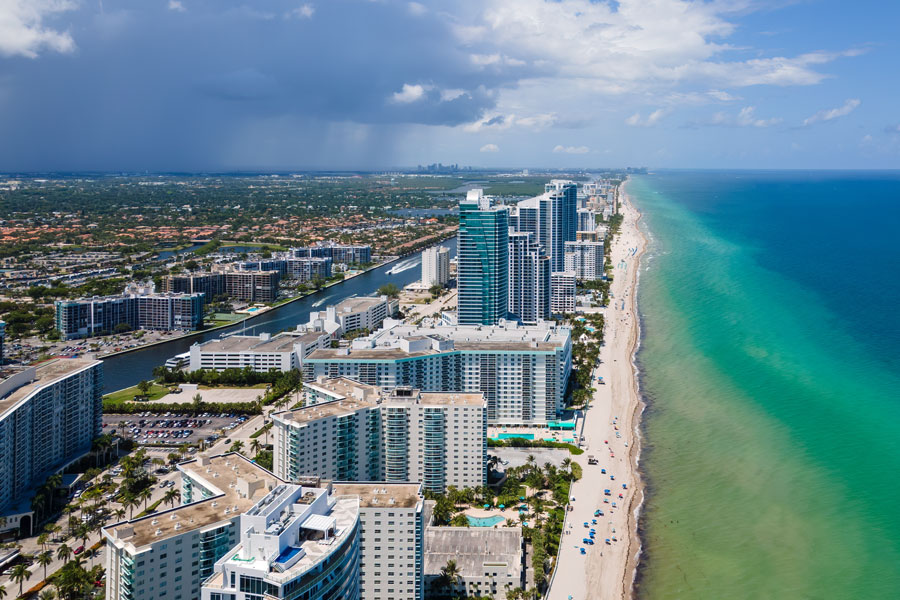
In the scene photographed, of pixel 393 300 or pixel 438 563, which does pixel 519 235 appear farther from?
pixel 438 563

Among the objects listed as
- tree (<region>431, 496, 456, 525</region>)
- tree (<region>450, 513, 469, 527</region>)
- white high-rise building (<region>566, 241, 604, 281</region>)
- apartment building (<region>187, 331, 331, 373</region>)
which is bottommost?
tree (<region>450, 513, 469, 527</region>)

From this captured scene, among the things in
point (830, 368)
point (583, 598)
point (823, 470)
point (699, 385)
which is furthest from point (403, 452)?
point (830, 368)

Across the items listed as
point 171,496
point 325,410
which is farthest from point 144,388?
point 325,410

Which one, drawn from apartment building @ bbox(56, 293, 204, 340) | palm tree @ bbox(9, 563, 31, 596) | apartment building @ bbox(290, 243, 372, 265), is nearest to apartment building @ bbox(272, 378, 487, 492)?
palm tree @ bbox(9, 563, 31, 596)

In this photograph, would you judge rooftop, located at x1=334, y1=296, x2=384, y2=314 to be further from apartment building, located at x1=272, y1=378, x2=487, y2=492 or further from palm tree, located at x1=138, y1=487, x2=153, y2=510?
palm tree, located at x1=138, y1=487, x2=153, y2=510

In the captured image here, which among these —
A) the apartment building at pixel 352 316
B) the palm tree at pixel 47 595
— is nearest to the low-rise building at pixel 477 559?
the palm tree at pixel 47 595

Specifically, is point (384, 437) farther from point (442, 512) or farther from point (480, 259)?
point (480, 259)
